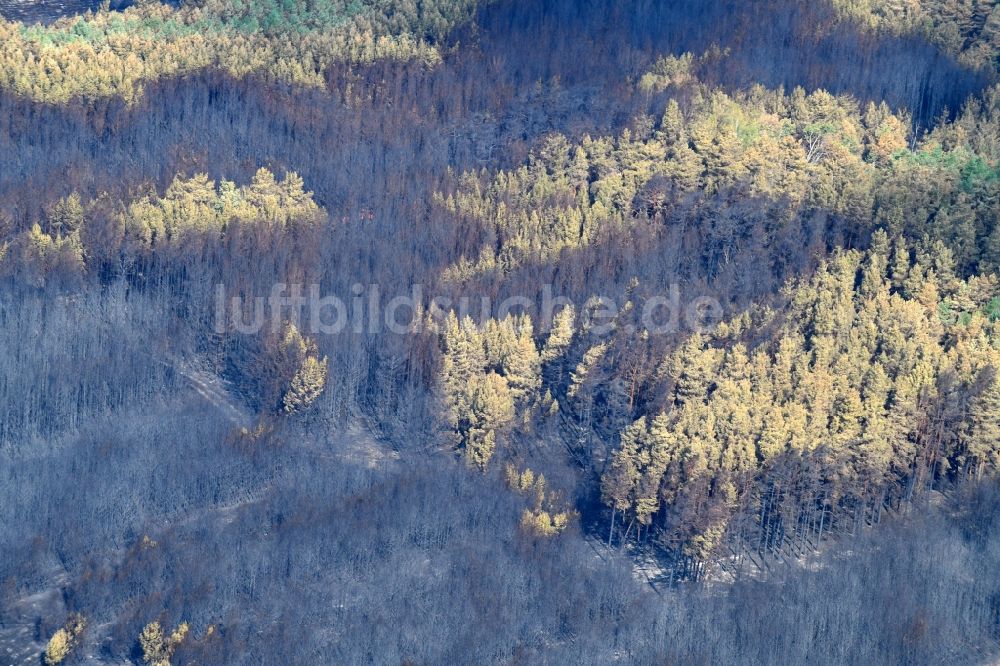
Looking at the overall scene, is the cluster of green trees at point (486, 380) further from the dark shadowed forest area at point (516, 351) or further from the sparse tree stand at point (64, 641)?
the sparse tree stand at point (64, 641)

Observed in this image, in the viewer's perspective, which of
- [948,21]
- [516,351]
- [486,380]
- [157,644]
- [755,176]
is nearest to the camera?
[157,644]

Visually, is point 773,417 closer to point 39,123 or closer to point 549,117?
point 549,117

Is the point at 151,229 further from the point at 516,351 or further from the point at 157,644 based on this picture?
the point at 157,644

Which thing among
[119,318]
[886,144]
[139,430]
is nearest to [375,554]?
[139,430]

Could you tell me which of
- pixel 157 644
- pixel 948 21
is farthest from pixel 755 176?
pixel 157 644

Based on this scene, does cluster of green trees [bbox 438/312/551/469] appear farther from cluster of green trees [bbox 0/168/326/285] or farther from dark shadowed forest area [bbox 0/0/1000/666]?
cluster of green trees [bbox 0/168/326/285]

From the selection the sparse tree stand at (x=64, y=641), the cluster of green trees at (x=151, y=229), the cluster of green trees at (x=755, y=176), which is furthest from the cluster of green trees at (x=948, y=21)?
the sparse tree stand at (x=64, y=641)

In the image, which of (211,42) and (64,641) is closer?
(64,641)
